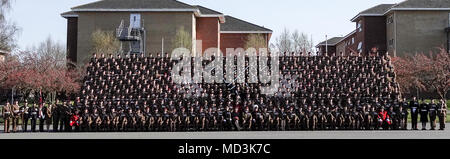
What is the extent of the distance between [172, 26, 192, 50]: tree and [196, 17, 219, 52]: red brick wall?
453 cm

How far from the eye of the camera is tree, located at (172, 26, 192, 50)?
136 feet

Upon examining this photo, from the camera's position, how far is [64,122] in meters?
20.8

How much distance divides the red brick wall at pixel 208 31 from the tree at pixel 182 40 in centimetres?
453

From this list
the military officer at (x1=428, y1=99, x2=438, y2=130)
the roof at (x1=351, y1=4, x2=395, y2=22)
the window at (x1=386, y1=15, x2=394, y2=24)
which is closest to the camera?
the military officer at (x1=428, y1=99, x2=438, y2=130)

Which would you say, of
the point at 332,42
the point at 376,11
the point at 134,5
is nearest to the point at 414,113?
the point at 134,5

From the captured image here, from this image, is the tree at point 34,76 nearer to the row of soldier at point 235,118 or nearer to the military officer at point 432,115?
the row of soldier at point 235,118

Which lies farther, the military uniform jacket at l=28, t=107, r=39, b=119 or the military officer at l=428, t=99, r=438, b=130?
the military uniform jacket at l=28, t=107, r=39, b=119

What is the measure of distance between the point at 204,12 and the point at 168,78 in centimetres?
2543

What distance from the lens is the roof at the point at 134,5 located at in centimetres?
4322

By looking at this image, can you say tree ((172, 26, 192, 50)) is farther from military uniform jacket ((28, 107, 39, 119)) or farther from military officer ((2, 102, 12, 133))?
military officer ((2, 102, 12, 133))

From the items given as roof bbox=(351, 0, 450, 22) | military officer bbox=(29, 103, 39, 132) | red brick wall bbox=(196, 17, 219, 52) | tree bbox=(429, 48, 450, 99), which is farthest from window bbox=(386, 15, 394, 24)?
military officer bbox=(29, 103, 39, 132)

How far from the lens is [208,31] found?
47.1m

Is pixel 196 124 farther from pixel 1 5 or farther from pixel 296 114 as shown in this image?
pixel 1 5

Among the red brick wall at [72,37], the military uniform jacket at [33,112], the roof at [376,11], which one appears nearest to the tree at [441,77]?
the roof at [376,11]
